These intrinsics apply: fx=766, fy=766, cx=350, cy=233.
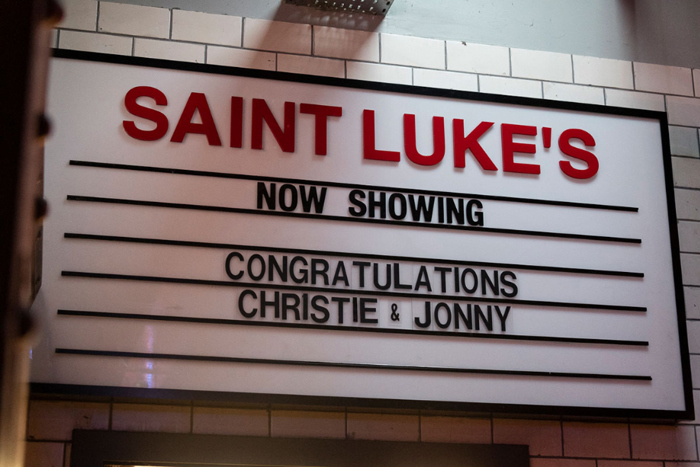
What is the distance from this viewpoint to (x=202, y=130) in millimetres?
3129

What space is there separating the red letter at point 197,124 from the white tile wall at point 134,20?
0.36 m

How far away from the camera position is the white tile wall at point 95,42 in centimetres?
320

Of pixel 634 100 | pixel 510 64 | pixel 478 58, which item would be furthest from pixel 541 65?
pixel 634 100

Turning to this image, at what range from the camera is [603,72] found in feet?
12.3

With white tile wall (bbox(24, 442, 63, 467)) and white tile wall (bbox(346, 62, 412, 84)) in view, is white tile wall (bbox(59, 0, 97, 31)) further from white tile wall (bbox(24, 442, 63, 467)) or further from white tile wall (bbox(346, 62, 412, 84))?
white tile wall (bbox(24, 442, 63, 467))

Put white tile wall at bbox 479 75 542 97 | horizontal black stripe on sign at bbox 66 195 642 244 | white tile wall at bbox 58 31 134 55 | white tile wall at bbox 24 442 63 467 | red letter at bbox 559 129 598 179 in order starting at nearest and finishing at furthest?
1. white tile wall at bbox 24 442 63 467
2. horizontal black stripe on sign at bbox 66 195 642 244
3. white tile wall at bbox 58 31 134 55
4. red letter at bbox 559 129 598 179
5. white tile wall at bbox 479 75 542 97

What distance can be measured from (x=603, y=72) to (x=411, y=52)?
3.22ft

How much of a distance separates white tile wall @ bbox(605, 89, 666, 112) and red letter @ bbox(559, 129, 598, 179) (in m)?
0.31

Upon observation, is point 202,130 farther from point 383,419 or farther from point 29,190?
point 29,190

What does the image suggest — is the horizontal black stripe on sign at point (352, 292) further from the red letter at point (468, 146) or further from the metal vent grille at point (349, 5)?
the metal vent grille at point (349, 5)

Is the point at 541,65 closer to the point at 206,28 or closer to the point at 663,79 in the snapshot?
the point at 663,79

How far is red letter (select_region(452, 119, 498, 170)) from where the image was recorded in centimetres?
336

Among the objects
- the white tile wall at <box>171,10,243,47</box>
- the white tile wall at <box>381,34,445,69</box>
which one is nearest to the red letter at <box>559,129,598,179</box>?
the white tile wall at <box>381,34,445,69</box>

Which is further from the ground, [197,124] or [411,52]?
[411,52]
